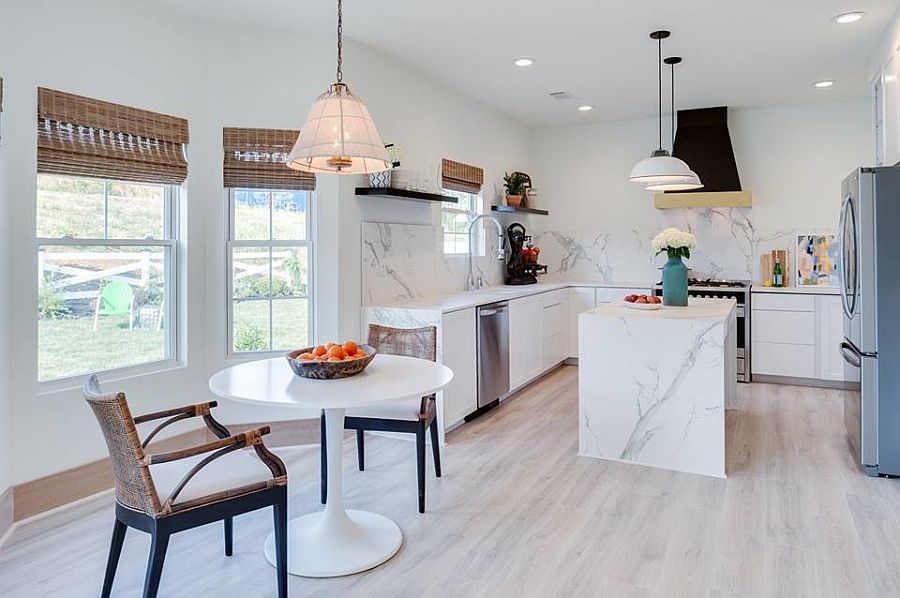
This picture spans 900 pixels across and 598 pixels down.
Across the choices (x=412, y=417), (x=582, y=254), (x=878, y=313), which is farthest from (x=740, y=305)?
(x=412, y=417)

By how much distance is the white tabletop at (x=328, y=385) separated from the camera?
2.17m

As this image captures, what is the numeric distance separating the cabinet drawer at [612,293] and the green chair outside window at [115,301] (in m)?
4.48

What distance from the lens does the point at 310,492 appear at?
3.24 m

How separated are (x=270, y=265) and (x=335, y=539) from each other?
1970mm

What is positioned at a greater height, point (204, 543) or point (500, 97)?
point (500, 97)

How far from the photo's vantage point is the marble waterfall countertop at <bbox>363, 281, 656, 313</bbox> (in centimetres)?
420

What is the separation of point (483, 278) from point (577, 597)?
157 inches

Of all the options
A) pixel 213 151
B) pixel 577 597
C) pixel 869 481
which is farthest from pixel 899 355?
pixel 213 151

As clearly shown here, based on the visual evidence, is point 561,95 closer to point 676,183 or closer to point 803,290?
point 676,183

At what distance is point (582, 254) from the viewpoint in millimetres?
7012

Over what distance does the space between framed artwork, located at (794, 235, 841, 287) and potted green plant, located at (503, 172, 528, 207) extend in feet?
8.99

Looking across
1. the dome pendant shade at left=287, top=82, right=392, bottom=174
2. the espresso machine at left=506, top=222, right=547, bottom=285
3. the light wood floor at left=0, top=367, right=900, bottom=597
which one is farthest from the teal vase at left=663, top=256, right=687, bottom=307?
the dome pendant shade at left=287, top=82, right=392, bottom=174

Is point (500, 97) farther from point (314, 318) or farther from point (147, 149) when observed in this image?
point (147, 149)

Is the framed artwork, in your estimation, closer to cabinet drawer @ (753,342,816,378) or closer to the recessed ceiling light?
cabinet drawer @ (753,342,816,378)
